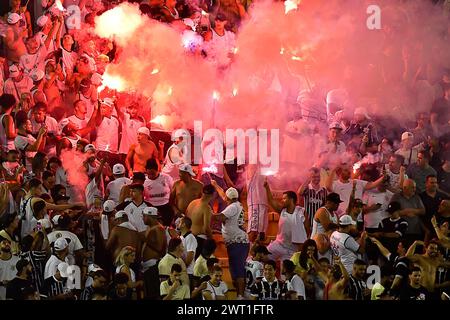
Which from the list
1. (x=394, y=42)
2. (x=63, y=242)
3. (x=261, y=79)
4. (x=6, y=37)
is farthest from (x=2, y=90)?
(x=394, y=42)

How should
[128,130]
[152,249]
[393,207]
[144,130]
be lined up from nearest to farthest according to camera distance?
[152,249]
[393,207]
[144,130]
[128,130]

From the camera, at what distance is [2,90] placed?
8789 mm

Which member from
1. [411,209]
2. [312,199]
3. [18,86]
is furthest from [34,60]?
[411,209]

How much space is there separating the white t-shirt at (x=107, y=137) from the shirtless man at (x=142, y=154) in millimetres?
163

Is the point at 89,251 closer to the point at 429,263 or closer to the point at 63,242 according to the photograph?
the point at 63,242

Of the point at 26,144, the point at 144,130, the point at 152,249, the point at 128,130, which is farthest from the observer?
the point at 128,130

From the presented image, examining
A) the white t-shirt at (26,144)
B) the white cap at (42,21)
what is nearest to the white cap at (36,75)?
the white cap at (42,21)

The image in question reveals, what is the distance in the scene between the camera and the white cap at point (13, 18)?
890 cm

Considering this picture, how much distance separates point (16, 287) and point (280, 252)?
6.25 feet

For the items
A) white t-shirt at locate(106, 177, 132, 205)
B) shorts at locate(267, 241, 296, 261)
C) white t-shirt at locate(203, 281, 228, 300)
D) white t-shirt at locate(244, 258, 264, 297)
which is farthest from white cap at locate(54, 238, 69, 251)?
shorts at locate(267, 241, 296, 261)

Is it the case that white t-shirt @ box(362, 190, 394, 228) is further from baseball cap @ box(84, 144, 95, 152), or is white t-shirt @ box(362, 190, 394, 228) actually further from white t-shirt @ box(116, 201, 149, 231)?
baseball cap @ box(84, 144, 95, 152)

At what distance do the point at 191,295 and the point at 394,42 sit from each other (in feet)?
7.99

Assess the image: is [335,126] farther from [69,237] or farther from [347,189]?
[69,237]

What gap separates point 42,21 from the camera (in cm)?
897
